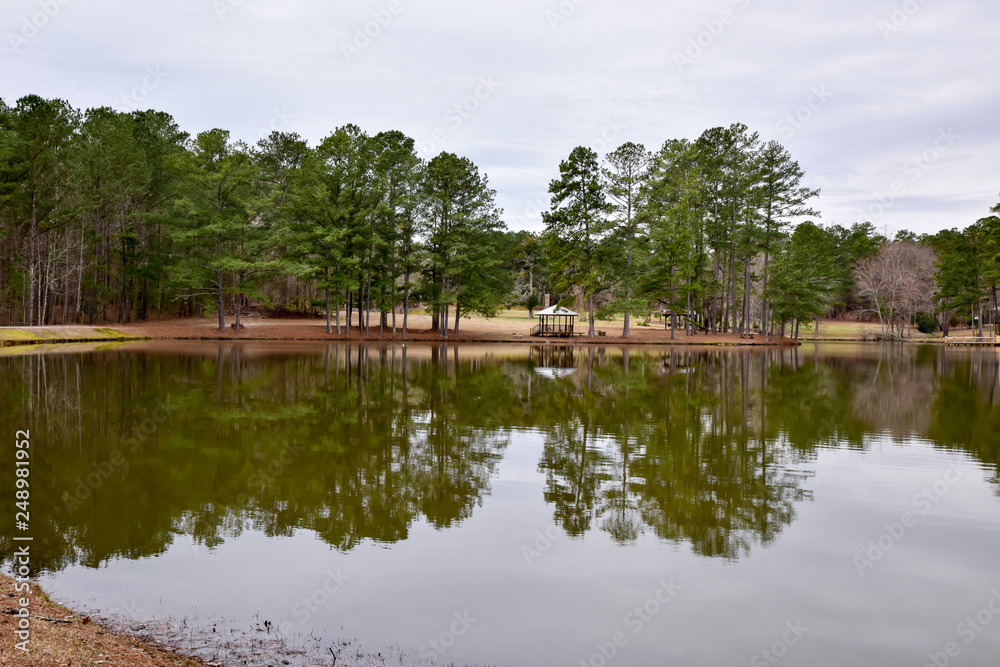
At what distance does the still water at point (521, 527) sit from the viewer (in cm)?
666

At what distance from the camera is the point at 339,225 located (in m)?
59.0

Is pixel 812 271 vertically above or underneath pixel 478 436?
→ above

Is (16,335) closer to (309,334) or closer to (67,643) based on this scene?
(309,334)

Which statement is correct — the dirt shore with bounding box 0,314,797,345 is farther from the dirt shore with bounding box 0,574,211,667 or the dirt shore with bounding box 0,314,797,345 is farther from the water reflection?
the dirt shore with bounding box 0,574,211,667

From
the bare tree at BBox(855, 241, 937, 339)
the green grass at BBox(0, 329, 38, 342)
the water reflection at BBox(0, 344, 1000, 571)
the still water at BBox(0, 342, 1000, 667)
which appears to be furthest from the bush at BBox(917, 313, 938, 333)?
the green grass at BBox(0, 329, 38, 342)

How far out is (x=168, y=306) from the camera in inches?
2699

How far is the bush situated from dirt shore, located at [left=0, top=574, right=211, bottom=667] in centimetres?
10305

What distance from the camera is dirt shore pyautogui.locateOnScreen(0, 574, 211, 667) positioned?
17.0 feet

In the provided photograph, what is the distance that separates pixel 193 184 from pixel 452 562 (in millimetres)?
54825

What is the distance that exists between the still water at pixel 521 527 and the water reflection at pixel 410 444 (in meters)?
0.07

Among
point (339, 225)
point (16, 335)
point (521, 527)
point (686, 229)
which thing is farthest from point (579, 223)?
point (521, 527)

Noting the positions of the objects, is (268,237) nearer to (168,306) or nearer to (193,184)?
(193,184)

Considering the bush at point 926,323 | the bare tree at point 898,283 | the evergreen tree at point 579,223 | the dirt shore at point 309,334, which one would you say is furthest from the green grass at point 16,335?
the bush at point 926,323

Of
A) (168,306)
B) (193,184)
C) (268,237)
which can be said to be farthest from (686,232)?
(168,306)
